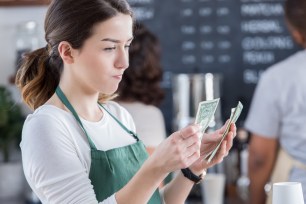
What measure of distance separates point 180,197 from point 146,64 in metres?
1.20

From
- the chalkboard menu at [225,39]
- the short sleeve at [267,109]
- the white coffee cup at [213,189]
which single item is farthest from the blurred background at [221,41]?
the short sleeve at [267,109]

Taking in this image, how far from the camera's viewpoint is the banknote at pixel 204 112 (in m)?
1.70

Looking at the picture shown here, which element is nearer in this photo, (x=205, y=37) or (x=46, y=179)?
(x=46, y=179)

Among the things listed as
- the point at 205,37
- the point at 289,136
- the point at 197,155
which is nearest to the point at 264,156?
the point at 289,136

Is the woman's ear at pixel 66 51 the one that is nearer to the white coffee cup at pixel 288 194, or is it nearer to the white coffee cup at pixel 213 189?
the white coffee cup at pixel 288 194

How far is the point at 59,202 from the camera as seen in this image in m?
1.72

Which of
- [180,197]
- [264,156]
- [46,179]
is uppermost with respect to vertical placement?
[46,179]

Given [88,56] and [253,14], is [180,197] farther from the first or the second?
[253,14]

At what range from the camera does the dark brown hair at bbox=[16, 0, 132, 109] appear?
5.93ft

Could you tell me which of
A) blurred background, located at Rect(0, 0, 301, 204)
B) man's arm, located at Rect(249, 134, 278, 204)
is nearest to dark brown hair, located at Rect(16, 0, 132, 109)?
man's arm, located at Rect(249, 134, 278, 204)

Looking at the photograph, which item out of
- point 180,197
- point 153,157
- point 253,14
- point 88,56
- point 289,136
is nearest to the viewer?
point 153,157

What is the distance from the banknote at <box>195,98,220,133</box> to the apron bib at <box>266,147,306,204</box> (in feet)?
4.01

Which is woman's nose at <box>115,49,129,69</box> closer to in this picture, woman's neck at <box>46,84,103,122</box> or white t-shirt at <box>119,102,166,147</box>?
woman's neck at <box>46,84,103,122</box>

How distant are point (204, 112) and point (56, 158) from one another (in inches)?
13.7
